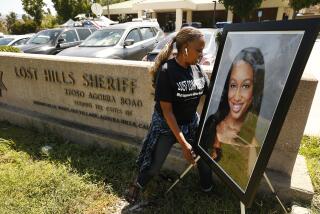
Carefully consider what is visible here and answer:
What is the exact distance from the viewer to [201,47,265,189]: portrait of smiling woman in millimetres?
1966

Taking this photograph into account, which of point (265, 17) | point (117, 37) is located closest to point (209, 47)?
point (117, 37)

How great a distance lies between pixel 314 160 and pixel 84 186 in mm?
2920

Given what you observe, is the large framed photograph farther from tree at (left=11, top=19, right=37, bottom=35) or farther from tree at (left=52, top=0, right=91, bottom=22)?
tree at (left=52, top=0, right=91, bottom=22)

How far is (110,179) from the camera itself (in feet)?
11.5

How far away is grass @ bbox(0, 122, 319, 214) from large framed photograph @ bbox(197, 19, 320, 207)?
79 cm

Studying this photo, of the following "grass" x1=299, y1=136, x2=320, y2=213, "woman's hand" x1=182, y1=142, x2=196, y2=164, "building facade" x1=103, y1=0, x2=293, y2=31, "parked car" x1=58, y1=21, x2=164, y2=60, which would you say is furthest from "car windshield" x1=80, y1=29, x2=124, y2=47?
"building facade" x1=103, y1=0, x2=293, y2=31

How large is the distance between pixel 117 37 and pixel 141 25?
4.11 ft

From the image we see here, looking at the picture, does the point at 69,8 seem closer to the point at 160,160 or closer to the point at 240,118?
the point at 160,160

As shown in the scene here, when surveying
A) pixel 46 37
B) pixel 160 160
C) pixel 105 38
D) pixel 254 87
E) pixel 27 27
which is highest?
pixel 254 87

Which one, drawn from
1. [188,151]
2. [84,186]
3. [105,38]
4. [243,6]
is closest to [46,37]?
[105,38]

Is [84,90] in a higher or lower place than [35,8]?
lower

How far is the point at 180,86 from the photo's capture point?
2.39 metres

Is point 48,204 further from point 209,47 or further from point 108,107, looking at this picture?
point 209,47

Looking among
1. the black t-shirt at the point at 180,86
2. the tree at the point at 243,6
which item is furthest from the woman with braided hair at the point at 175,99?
the tree at the point at 243,6
